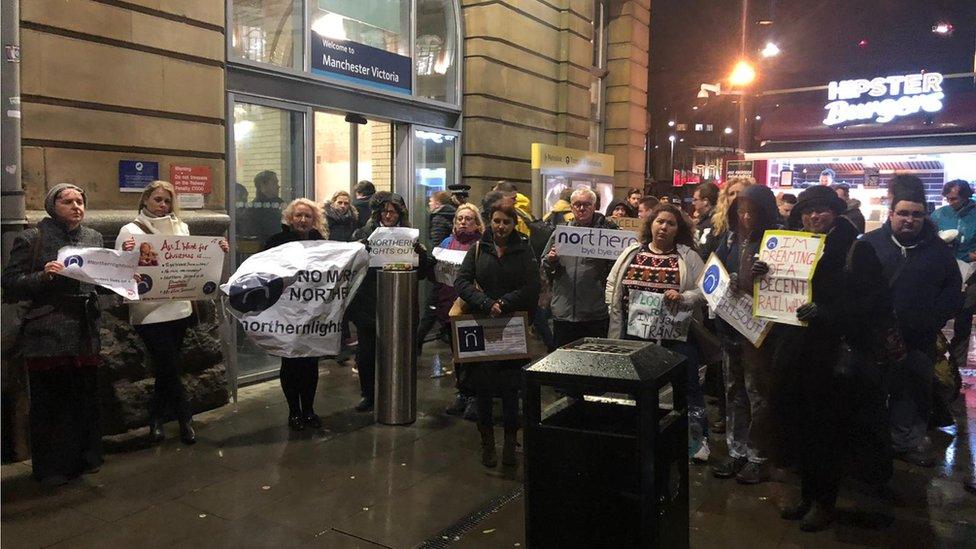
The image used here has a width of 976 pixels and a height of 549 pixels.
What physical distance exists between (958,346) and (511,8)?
7616 mm

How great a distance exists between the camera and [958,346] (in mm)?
7680

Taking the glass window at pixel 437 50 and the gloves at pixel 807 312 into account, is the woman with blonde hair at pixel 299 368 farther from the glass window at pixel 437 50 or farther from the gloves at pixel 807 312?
the glass window at pixel 437 50

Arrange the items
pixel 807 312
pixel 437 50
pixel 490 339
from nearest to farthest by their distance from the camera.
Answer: pixel 807 312
pixel 490 339
pixel 437 50

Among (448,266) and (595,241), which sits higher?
(595,241)

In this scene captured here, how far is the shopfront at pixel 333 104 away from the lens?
755 centimetres

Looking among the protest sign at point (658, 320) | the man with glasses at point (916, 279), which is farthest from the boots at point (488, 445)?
the man with glasses at point (916, 279)

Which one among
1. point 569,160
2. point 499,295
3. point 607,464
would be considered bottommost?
point 607,464

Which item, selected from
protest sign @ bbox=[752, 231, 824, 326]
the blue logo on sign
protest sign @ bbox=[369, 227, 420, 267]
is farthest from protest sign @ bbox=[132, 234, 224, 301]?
protest sign @ bbox=[752, 231, 824, 326]

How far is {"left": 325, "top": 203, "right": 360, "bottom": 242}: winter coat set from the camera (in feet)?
27.6

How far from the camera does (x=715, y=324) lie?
5508 mm

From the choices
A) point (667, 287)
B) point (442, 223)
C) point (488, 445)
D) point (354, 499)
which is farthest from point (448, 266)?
point (354, 499)

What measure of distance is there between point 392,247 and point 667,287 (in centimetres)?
261

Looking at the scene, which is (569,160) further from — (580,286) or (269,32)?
(580,286)

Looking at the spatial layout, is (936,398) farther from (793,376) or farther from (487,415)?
(487,415)
